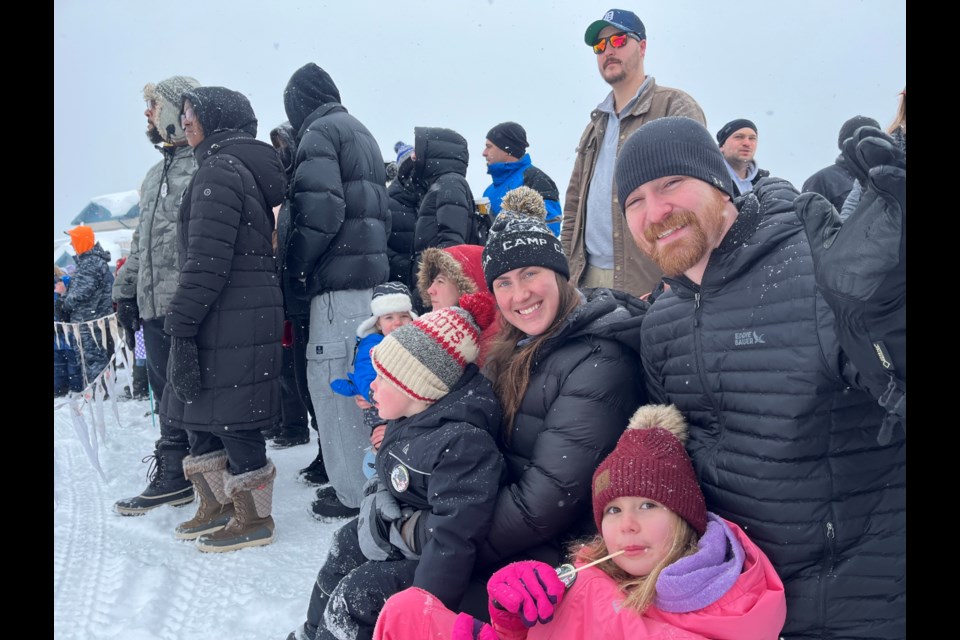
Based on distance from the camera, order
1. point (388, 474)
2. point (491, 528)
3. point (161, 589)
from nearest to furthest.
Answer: point (491, 528) < point (388, 474) < point (161, 589)

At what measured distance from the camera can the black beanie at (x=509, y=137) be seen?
5293mm

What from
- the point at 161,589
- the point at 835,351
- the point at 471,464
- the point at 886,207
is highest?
the point at 886,207

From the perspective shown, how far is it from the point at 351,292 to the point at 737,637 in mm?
2959

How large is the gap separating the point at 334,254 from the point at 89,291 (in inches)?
226

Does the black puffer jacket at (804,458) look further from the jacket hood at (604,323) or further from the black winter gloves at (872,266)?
the jacket hood at (604,323)

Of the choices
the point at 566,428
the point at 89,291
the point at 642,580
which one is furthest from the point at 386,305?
the point at 89,291

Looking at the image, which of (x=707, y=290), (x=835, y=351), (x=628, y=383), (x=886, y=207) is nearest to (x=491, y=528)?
(x=628, y=383)

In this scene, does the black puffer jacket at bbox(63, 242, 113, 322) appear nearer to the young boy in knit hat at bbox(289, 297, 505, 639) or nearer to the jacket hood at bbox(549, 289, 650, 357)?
the young boy in knit hat at bbox(289, 297, 505, 639)

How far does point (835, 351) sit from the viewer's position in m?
1.43

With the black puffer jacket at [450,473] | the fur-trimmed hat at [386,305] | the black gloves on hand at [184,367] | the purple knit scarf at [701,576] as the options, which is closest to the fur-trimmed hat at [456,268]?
the fur-trimmed hat at [386,305]

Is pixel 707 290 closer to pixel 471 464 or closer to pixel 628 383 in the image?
pixel 628 383

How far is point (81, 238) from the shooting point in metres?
7.97

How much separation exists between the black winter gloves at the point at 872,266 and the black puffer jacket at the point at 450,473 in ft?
3.58

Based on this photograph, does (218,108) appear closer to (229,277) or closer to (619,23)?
(229,277)
